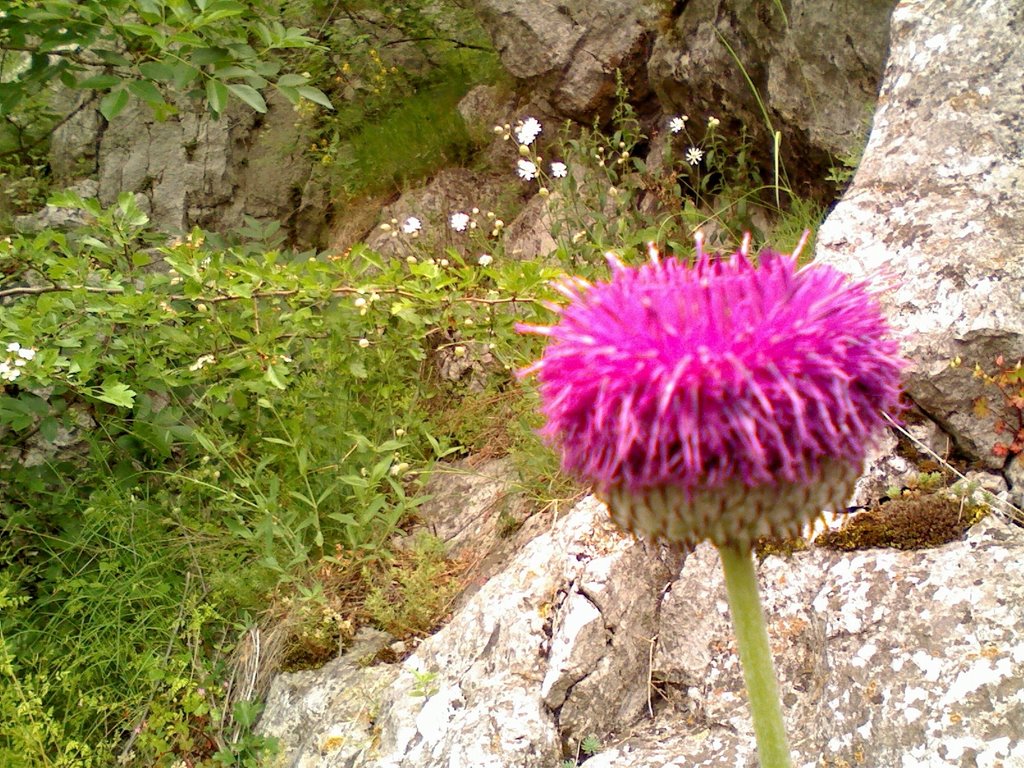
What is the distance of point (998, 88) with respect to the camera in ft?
9.80

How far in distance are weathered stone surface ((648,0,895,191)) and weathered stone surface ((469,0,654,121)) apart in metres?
0.62

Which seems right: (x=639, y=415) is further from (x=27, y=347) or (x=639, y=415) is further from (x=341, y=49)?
(x=341, y=49)

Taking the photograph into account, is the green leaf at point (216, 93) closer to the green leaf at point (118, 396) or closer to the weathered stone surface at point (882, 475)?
the green leaf at point (118, 396)

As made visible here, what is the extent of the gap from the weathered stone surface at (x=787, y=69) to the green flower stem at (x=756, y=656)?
10.6ft

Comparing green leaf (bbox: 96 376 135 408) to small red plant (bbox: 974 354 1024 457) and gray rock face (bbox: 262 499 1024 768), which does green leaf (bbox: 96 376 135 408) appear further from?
small red plant (bbox: 974 354 1024 457)

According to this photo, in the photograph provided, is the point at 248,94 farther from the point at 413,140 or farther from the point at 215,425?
the point at 413,140

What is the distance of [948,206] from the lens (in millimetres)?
2879

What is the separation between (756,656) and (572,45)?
18.5ft

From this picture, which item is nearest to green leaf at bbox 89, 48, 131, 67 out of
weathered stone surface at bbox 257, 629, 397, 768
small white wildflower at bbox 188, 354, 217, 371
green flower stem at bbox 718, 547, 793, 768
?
small white wildflower at bbox 188, 354, 217, 371

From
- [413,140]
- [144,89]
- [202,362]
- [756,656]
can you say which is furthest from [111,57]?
[413,140]

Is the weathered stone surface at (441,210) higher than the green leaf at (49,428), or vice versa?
the weathered stone surface at (441,210)

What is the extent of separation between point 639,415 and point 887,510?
1664mm

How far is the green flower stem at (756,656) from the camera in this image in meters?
1.41

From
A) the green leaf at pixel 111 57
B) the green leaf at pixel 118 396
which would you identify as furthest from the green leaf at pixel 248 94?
the green leaf at pixel 118 396
